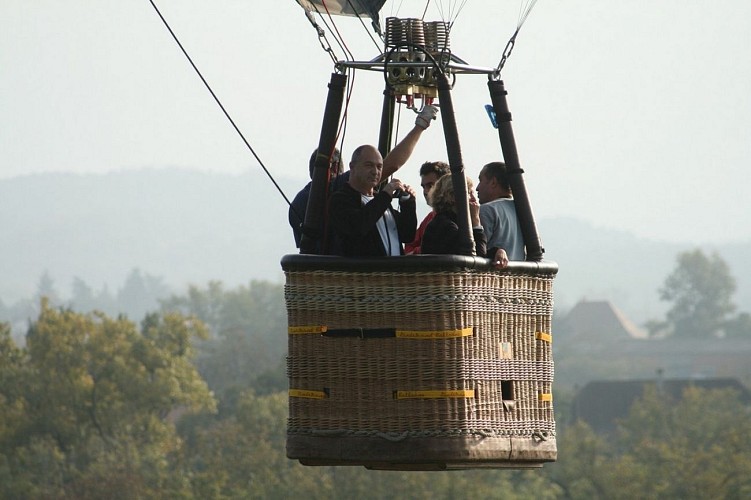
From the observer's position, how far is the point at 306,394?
6914 mm

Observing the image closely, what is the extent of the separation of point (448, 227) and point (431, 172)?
58 centimetres

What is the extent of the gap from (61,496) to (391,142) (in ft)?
164

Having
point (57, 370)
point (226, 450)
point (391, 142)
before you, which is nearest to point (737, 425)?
point (226, 450)

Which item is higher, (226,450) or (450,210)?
(226,450)

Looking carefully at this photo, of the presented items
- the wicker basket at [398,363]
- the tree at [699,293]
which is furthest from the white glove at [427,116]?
the tree at [699,293]

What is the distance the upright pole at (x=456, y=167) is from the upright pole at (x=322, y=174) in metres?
0.45

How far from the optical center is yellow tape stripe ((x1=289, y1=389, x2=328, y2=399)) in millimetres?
6883

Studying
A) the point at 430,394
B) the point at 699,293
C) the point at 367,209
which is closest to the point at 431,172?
the point at 367,209

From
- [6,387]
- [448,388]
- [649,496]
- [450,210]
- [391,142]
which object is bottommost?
[448,388]

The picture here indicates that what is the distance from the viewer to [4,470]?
58031mm

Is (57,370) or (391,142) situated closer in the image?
(391,142)

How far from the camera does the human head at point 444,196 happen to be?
6766mm

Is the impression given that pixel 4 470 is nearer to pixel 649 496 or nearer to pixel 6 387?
pixel 6 387

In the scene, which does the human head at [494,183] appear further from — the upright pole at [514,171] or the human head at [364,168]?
the human head at [364,168]
